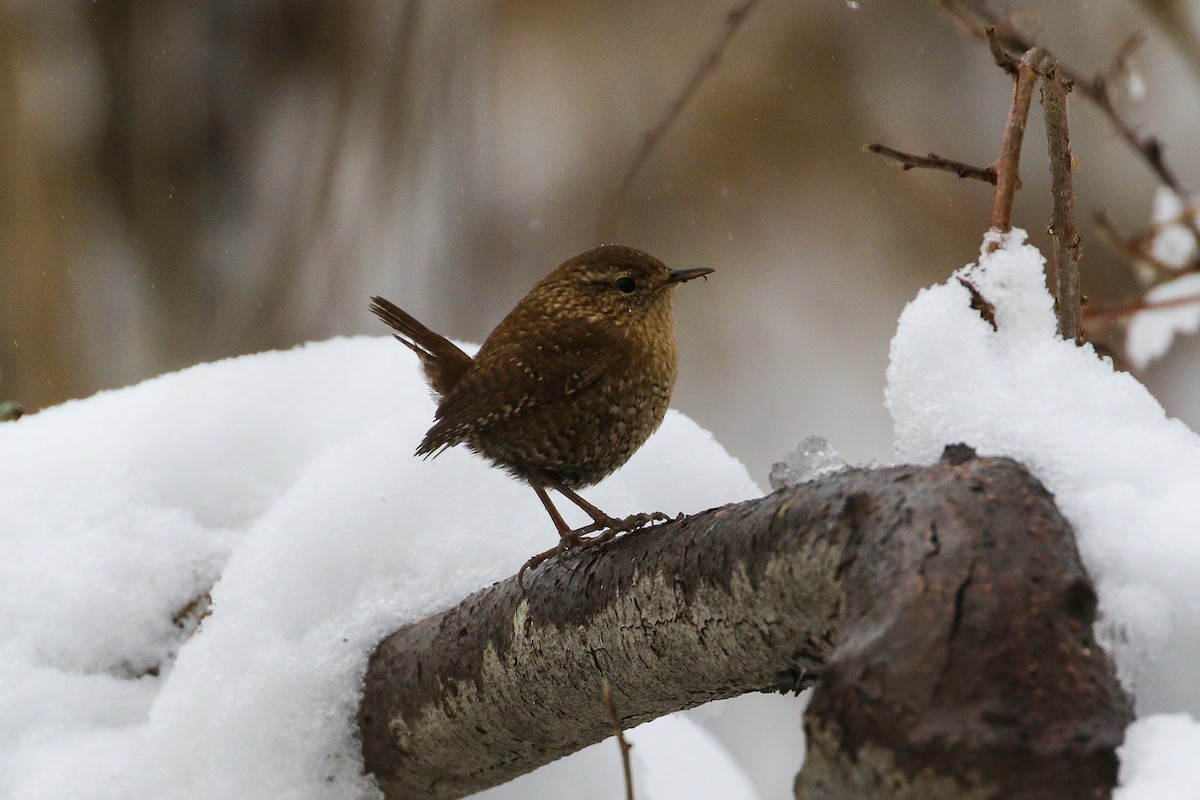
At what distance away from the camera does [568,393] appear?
1826 millimetres

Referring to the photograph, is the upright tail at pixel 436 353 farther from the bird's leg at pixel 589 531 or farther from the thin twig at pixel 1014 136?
the thin twig at pixel 1014 136

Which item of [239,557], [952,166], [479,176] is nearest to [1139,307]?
[952,166]

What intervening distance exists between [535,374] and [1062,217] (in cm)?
95

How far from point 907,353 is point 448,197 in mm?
3562

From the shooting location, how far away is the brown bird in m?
1.81

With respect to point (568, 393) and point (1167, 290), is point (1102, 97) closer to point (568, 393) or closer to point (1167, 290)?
point (1167, 290)

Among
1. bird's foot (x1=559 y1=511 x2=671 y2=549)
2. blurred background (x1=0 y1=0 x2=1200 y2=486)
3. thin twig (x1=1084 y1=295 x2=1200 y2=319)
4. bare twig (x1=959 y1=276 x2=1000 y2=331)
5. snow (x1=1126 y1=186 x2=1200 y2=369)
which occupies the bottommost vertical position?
bare twig (x1=959 y1=276 x2=1000 y2=331)

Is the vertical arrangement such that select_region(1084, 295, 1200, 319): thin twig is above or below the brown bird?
below

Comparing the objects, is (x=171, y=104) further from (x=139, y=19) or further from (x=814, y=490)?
(x=814, y=490)

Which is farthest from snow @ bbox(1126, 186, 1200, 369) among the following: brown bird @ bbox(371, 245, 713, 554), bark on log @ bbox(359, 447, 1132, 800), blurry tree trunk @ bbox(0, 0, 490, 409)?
blurry tree trunk @ bbox(0, 0, 490, 409)

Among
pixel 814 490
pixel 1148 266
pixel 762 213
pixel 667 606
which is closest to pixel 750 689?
pixel 667 606

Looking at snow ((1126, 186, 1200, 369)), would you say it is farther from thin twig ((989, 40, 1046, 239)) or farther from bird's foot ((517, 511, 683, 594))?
bird's foot ((517, 511, 683, 594))

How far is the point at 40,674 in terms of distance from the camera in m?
1.67

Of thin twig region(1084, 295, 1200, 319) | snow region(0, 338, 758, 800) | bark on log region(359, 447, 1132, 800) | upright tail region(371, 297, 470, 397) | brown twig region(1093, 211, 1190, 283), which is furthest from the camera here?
brown twig region(1093, 211, 1190, 283)
